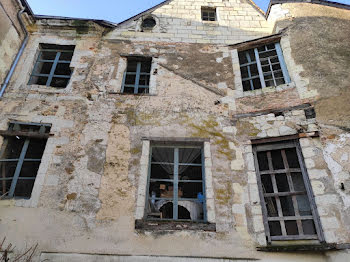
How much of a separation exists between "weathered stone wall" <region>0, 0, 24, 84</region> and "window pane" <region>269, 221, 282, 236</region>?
20.7ft

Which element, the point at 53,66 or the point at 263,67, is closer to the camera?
the point at 263,67

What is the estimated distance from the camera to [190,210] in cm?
539

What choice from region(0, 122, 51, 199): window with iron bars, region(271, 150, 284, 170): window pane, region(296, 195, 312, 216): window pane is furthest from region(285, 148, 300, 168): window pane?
region(0, 122, 51, 199): window with iron bars

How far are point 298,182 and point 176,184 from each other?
2139mm

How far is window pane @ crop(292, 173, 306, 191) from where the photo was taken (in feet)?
17.4

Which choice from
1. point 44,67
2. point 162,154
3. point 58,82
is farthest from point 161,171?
point 44,67

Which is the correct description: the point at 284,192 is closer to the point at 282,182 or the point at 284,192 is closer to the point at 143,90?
the point at 282,182

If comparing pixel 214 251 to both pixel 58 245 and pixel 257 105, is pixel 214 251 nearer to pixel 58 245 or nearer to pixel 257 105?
pixel 58 245

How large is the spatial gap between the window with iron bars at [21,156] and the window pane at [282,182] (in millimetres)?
4443

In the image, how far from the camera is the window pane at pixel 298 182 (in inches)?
209

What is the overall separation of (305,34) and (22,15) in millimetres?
6957

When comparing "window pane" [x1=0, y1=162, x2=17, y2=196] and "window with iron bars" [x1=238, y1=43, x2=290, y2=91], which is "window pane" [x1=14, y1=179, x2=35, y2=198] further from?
"window with iron bars" [x1=238, y1=43, x2=290, y2=91]

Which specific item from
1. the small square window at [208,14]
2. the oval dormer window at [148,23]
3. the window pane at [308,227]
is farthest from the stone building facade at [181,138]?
the small square window at [208,14]

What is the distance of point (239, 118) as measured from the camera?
636cm
